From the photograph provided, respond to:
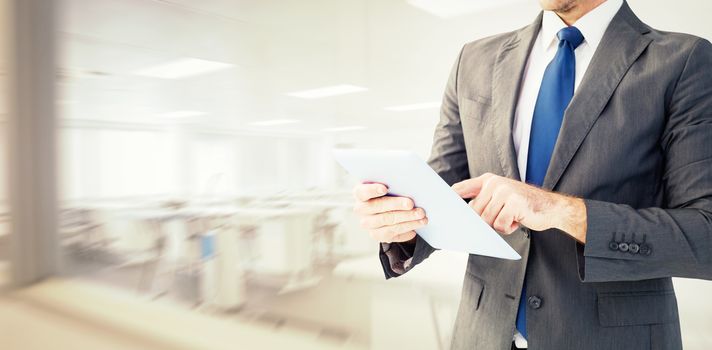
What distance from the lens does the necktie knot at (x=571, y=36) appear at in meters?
0.92

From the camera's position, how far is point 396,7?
271cm

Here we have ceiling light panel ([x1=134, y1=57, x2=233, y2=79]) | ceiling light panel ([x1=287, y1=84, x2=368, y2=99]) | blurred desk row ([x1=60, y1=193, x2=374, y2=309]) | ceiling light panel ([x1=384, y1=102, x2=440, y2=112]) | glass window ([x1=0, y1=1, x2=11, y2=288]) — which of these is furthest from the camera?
glass window ([x1=0, y1=1, x2=11, y2=288])

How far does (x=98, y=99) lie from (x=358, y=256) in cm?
255

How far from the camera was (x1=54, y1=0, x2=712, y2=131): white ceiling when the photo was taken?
8.29 ft

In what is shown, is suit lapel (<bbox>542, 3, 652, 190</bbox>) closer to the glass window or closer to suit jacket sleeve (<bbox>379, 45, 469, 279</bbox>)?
suit jacket sleeve (<bbox>379, 45, 469, 279</bbox>)

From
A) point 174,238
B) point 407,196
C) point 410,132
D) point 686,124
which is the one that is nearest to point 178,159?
point 174,238

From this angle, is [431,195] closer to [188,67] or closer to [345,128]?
[345,128]

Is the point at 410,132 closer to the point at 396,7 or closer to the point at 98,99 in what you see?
the point at 396,7

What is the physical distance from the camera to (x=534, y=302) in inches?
33.6

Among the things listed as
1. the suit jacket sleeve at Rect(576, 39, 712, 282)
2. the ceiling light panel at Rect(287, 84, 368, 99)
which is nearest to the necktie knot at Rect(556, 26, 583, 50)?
the suit jacket sleeve at Rect(576, 39, 712, 282)

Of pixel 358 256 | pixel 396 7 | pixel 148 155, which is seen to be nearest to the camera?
pixel 396 7

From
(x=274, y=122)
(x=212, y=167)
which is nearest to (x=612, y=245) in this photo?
(x=274, y=122)

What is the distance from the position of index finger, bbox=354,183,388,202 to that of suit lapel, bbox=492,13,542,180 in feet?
0.91

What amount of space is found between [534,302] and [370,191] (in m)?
0.38
